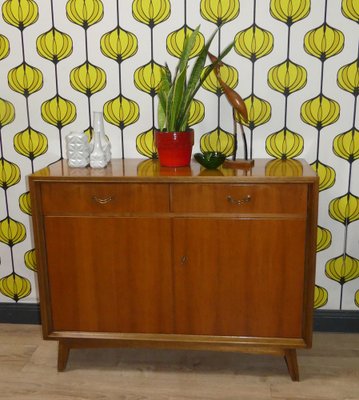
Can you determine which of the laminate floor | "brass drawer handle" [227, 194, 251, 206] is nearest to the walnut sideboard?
"brass drawer handle" [227, 194, 251, 206]

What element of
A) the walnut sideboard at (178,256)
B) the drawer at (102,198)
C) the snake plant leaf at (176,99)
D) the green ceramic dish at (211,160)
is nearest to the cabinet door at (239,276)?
the walnut sideboard at (178,256)

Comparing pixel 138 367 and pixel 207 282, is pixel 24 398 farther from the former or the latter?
pixel 207 282

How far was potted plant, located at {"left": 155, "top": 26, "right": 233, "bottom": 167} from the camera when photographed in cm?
192

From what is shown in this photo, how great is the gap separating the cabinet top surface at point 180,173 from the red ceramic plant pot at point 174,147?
4cm

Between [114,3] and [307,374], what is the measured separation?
6.02ft

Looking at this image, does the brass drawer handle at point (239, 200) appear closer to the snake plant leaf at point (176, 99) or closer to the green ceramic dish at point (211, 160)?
the green ceramic dish at point (211, 160)

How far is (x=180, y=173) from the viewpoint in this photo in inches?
74.2

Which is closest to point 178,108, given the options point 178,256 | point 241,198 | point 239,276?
point 241,198

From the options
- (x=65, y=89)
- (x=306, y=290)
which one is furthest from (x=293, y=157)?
(x=65, y=89)

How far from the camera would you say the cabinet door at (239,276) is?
1.86 metres

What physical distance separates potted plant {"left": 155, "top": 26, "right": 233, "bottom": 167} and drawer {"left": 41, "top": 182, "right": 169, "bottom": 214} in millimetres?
211

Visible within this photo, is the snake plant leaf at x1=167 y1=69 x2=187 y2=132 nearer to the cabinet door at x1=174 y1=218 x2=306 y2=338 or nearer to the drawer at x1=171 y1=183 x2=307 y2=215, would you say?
the drawer at x1=171 y1=183 x2=307 y2=215

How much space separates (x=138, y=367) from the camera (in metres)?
2.11

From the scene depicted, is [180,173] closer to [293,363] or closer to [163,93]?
[163,93]
